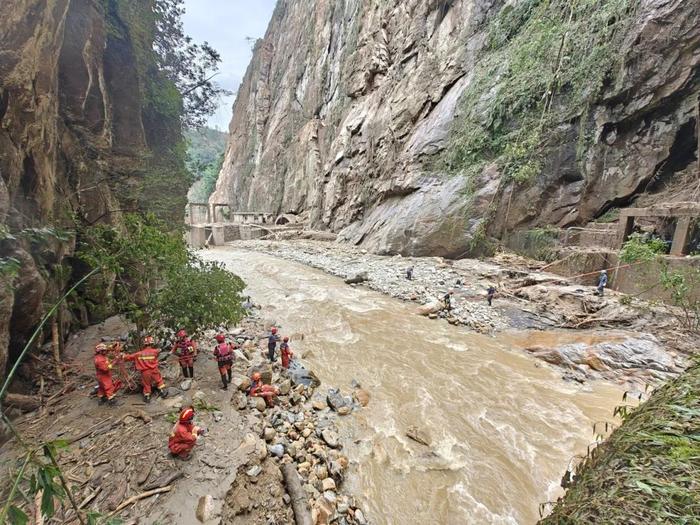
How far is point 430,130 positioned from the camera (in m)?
19.9

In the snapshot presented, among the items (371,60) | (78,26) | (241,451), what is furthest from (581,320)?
(371,60)

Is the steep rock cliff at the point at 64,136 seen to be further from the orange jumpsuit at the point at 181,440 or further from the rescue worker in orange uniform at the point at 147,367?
the orange jumpsuit at the point at 181,440

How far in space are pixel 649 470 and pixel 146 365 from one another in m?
6.03

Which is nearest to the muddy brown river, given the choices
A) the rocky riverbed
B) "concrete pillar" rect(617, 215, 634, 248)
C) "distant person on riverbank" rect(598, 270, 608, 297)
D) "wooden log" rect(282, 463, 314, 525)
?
the rocky riverbed

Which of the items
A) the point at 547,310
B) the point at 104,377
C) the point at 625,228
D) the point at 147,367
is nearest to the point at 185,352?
the point at 147,367

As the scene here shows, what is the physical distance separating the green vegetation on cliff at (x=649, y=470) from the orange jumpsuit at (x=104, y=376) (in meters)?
5.76

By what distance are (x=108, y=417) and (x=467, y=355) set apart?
7.94 meters

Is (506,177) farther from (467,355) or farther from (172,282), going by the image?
(172,282)

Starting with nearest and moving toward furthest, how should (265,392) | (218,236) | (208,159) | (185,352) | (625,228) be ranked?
(265,392) → (185,352) → (625,228) → (218,236) → (208,159)

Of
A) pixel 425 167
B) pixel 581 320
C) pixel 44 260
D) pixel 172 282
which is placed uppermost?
pixel 425 167

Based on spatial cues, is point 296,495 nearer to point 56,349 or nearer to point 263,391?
point 263,391

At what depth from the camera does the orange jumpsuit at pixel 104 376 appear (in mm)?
4277

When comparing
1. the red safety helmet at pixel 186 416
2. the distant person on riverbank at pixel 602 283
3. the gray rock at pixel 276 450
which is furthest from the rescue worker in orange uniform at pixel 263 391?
the distant person on riverbank at pixel 602 283

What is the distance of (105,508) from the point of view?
299 centimetres
